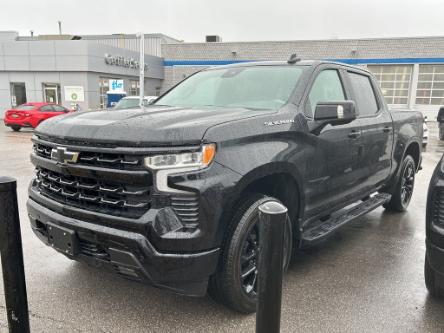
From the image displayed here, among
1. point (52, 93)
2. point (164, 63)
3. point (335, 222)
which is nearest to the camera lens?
point (335, 222)

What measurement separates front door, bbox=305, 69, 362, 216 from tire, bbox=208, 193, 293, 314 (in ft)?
2.34

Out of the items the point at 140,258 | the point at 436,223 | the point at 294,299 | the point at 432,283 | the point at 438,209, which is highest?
the point at 438,209

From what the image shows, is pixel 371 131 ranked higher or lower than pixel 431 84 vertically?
lower

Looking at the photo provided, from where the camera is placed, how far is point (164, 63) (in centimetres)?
3659

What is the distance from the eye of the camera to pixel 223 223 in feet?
9.14

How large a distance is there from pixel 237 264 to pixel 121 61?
29902mm

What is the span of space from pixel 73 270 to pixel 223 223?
1.88m

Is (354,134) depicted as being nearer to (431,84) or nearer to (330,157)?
(330,157)

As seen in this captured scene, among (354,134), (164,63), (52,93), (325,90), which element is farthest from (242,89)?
(164,63)

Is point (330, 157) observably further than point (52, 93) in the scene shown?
No

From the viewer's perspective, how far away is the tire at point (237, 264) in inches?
113

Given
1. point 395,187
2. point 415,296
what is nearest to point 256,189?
point 415,296

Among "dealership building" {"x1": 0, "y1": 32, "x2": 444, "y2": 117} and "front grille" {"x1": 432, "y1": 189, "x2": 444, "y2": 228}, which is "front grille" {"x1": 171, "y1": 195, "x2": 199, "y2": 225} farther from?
"dealership building" {"x1": 0, "y1": 32, "x2": 444, "y2": 117}

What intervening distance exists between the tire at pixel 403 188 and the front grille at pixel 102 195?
4251 millimetres
